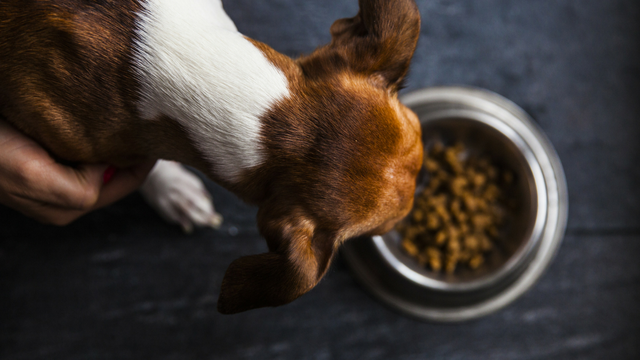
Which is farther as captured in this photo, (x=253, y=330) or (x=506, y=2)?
(x=506, y=2)

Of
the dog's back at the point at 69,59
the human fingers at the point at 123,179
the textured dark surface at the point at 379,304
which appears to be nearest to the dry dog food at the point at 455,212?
the textured dark surface at the point at 379,304

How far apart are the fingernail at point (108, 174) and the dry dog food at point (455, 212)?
124 centimetres

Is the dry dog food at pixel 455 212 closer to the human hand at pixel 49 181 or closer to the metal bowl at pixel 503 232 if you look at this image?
the metal bowl at pixel 503 232

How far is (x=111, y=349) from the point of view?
212 centimetres

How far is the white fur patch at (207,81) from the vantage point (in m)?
1.12

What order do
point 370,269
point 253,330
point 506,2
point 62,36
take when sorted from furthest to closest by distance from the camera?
point 506,2 → point 253,330 → point 370,269 → point 62,36

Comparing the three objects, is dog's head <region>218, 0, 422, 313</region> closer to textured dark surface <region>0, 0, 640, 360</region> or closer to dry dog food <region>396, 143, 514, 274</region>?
dry dog food <region>396, 143, 514, 274</region>

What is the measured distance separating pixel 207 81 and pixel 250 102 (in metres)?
0.12

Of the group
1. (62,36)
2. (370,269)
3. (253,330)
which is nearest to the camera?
(62,36)

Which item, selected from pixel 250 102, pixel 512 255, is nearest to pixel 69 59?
pixel 250 102

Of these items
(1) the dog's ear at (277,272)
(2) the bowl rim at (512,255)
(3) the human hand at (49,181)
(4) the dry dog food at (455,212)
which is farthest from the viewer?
(4) the dry dog food at (455,212)

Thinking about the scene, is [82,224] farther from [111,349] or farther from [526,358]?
[526,358]

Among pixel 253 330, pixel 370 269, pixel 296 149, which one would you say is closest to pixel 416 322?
pixel 370 269

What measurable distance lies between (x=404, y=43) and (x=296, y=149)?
40cm
